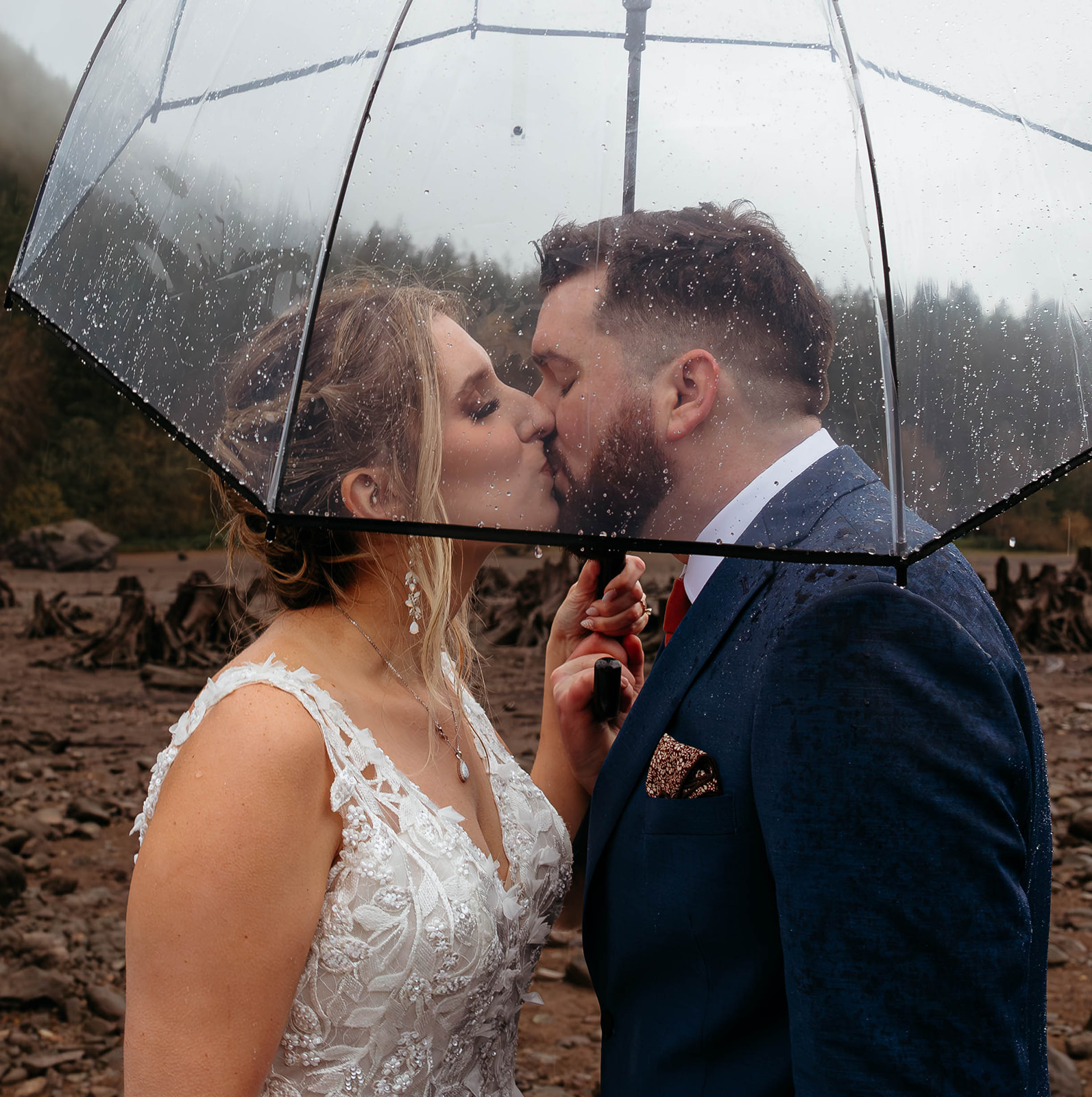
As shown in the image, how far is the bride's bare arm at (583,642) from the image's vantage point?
154 cm

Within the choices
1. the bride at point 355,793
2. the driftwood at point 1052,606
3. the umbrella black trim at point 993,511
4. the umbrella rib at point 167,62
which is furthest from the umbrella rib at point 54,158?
the driftwood at point 1052,606

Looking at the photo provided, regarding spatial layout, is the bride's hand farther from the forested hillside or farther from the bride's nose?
the forested hillside

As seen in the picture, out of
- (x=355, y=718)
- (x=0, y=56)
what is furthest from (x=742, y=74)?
(x=0, y=56)

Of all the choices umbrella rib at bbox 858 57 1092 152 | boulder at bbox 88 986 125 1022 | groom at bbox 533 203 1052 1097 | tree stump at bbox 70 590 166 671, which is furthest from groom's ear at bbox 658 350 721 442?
tree stump at bbox 70 590 166 671

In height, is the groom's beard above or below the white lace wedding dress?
above

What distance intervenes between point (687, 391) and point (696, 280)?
10 cm

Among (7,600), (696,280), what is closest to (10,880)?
(7,600)

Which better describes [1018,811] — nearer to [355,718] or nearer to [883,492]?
[883,492]

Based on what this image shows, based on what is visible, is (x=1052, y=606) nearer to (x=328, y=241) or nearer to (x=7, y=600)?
(x=328, y=241)

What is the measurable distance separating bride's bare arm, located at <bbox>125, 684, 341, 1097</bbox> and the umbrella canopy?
13.9 inches

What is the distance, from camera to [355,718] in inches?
53.3

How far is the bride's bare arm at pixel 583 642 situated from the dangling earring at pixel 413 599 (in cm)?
25

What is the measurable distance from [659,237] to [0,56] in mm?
5744

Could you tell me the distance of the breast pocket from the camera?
1120 mm
